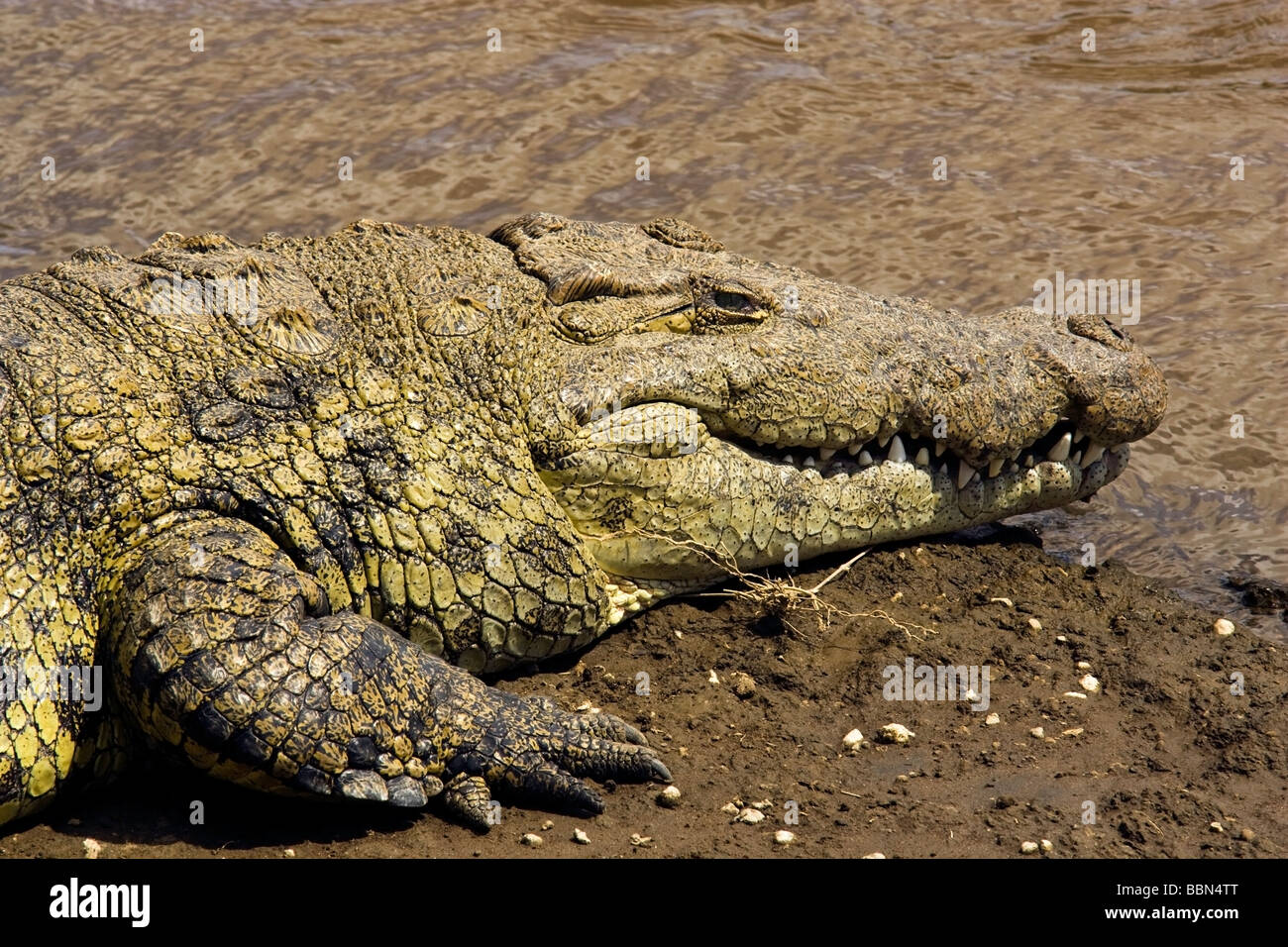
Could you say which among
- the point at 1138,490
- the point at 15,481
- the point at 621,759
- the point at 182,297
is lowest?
the point at 1138,490

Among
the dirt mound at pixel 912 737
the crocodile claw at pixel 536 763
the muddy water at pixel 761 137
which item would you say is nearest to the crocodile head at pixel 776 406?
the dirt mound at pixel 912 737

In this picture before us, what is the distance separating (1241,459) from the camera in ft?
21.1

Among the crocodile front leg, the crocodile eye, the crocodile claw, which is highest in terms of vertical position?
the crocodile eye

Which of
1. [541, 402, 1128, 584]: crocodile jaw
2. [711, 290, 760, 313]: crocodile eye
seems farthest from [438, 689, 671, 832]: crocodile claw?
[711, 290, 760, 313]: crocodile eye

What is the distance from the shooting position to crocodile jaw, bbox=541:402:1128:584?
4.54 m

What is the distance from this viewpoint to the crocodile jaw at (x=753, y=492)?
4.54m

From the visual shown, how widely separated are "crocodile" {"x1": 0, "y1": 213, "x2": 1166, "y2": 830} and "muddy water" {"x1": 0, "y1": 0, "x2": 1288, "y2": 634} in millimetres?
2096

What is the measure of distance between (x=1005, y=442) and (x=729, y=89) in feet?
18.3

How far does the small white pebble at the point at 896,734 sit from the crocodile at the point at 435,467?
777 millimetres

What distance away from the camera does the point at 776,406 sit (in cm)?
477

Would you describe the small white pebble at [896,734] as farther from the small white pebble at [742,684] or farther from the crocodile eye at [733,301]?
the crocodile eye at [733,301]

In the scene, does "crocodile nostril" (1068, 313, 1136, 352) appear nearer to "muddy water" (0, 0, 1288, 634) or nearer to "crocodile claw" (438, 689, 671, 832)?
"muddy water" (0, 0, 1288, 634)

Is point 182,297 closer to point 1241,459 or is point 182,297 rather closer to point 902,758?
point 902,758
